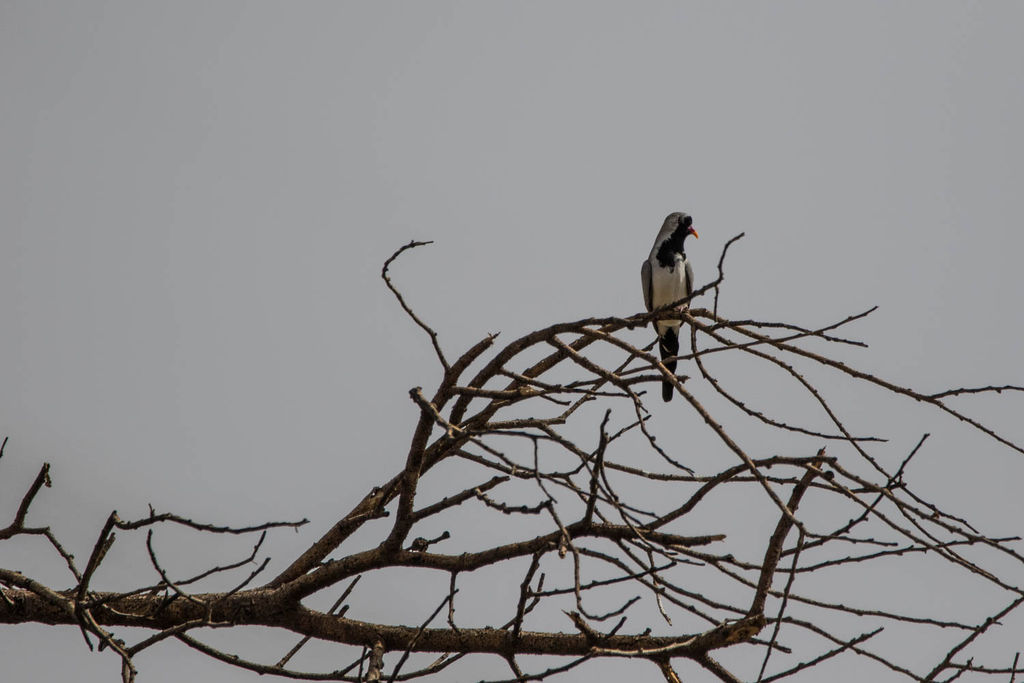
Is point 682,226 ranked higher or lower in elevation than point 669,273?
higher

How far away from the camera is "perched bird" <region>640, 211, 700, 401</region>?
6.85 metres

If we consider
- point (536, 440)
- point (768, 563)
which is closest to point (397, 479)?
point (536, 440)

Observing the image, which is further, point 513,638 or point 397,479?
point 397,479

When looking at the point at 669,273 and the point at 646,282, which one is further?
the point at 646,282

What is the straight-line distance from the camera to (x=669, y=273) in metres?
6.85

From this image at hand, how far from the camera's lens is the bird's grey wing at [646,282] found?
7.05 meters

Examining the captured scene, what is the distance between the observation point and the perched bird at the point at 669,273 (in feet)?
22.5

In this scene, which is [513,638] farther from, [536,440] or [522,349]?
[522,349]

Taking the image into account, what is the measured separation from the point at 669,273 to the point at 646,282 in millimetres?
267

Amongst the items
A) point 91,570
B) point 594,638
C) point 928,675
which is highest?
point 91,570

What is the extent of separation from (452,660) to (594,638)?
19.9 inches

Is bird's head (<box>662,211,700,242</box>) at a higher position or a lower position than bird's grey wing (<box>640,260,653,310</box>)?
higher

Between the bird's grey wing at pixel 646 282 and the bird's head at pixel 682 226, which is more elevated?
the bird's head at pixel 682 226

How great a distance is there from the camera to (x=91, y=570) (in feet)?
8.79
